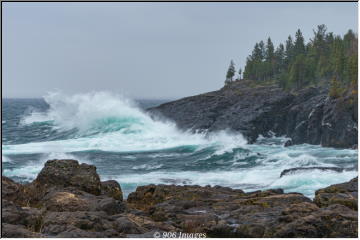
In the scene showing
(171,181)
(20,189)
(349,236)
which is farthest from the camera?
(171,181)

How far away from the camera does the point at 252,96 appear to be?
8106 cm

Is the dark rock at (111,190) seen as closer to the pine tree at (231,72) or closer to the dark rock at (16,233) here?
the dark rock at (16,233)

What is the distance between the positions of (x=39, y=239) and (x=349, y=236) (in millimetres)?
6678

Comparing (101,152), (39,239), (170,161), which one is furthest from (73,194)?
(101,152)

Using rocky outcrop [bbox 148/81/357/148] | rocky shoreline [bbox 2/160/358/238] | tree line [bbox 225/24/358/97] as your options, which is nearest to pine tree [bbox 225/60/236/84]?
tree line [bbox 225/24/358/97]

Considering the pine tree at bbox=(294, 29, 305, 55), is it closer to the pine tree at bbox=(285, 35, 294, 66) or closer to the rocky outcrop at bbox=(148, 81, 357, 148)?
the pine tree at bbox=(285, 35, 294, 66)

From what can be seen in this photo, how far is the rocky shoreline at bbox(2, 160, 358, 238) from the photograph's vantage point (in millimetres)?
11148

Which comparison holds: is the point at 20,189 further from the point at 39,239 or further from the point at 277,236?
the point at 277,236

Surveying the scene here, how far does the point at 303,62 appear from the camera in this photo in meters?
99.1

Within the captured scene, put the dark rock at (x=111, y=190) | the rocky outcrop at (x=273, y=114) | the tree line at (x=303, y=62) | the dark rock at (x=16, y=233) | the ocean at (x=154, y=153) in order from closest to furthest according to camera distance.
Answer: the dark rock at (x=16, y=233)
the dark rock at (x=111, y=190)
the ocean at (x=154, y=153)
the rocky outcrop at (x=273, y=114)
the tree line at (x=303, y=62)

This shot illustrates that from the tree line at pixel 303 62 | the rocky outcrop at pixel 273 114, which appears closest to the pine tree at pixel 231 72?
the tree line at pixel 303 62

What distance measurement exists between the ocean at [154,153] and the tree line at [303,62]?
97.2ft

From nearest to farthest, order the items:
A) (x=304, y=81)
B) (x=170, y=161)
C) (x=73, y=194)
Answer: (x=73, y=194), (x=170, y=161), (x=304, y=81)

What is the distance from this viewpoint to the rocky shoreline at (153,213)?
11148 mm
